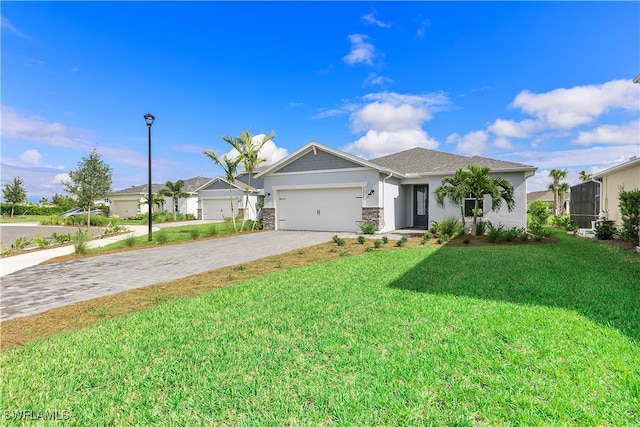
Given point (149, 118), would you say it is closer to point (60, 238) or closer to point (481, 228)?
point (60, 238)

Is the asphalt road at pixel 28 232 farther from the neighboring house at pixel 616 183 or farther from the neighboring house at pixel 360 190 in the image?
the neighboring house at pixel 616 183

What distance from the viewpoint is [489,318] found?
3.77m

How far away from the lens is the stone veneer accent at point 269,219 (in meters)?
18.2

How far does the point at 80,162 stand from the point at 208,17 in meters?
11.8

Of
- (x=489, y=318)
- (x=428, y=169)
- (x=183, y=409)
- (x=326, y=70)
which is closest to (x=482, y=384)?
(x=489, y=318)

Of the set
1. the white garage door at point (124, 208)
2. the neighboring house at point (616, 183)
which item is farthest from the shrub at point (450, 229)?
the white garage door at point (124, 208)

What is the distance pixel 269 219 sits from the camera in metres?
18.3

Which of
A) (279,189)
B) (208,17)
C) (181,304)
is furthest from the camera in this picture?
(279,189)

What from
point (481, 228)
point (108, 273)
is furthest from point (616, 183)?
point (108, 273)

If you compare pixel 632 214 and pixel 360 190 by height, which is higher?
pixel 360 190

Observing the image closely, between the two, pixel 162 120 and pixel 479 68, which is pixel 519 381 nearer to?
pixel 162 120

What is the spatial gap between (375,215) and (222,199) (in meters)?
18.7

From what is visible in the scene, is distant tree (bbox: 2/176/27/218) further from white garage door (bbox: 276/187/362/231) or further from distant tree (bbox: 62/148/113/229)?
white garage door (bbox: 276/187/362/231)

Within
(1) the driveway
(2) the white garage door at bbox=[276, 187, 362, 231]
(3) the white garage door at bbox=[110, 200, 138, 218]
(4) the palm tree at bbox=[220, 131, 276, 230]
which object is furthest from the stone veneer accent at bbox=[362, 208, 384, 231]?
(3) the white garage door at bbox=[110, 200, 138, 218]
